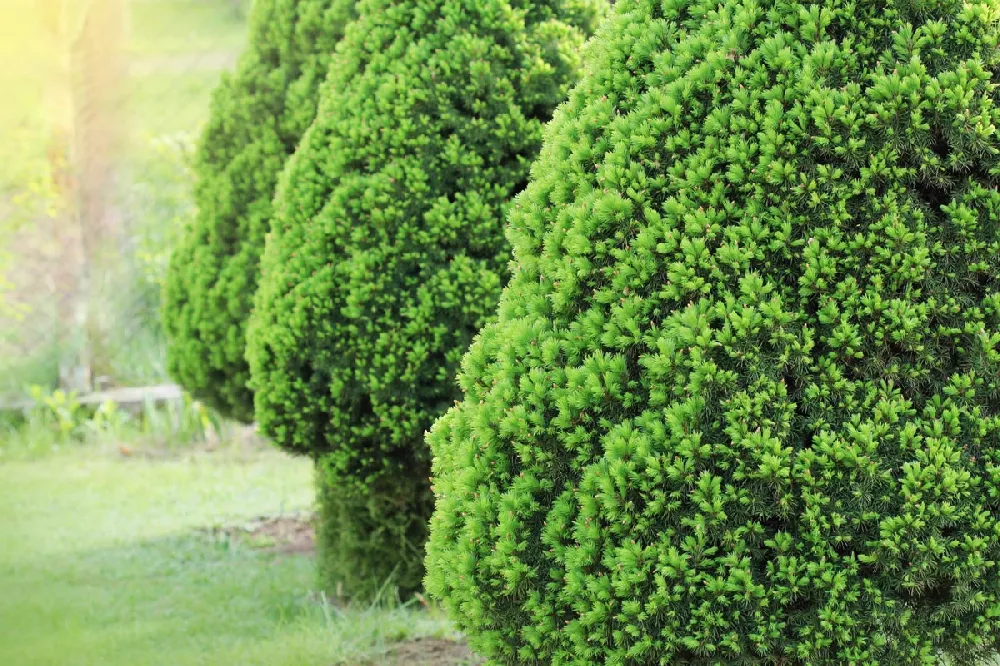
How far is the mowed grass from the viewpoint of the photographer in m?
5.39

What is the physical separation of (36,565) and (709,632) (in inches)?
241

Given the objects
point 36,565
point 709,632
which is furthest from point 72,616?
point 709,632

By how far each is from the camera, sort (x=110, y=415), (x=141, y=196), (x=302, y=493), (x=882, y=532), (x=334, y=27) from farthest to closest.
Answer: (x=141, y=196) → (x=110, y=415) → (x=302, y=493) → (x=334, y=27) → (x=882, y=532)

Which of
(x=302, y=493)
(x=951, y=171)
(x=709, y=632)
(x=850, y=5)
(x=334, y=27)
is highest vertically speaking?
(x=334, y=27)

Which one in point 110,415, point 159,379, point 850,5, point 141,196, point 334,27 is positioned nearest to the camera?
point 850,5

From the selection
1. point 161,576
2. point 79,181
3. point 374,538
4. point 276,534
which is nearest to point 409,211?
point 374,538

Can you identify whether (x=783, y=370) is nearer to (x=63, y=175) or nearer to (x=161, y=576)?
(x=161, y=576)

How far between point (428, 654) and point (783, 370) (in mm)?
3049

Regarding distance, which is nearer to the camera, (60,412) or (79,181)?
(60,412)

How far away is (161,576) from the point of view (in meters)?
7.14

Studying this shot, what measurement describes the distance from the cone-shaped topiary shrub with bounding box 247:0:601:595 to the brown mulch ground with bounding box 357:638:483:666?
0.97 m

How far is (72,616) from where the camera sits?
6.09m

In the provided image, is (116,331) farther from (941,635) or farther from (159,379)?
(941,635)

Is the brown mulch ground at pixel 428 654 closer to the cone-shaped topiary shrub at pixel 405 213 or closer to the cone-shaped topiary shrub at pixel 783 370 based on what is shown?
the cone-shaped topiary shrub at pixel 405 213
